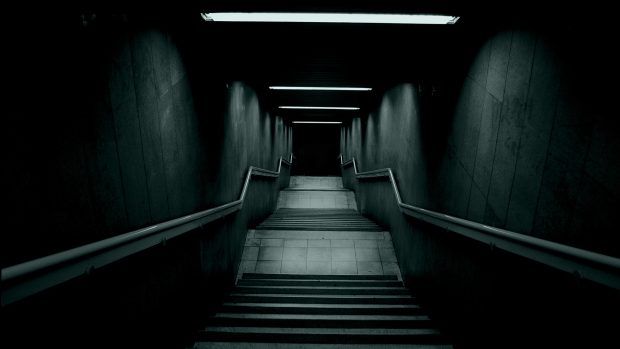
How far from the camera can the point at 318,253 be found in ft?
17.2

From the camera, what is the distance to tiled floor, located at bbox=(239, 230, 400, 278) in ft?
16.1

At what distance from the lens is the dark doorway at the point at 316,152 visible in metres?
19.9

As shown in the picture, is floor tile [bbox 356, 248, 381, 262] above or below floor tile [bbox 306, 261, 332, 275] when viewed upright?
above

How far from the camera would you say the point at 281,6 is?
2.52 meters

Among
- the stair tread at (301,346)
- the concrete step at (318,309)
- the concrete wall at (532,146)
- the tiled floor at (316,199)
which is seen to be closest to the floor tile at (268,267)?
the concrete step at (318,309)

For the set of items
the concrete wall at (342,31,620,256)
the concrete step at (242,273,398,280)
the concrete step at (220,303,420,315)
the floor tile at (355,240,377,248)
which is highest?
the concrete wall at (342,31,620,256)

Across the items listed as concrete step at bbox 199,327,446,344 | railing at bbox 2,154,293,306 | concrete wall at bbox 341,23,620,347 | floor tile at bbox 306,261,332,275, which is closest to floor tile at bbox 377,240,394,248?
floor tile at bbox 306,261,332,275

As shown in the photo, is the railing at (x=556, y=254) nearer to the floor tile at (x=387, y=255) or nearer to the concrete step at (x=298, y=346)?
the concrete step at (x=298, y=346)

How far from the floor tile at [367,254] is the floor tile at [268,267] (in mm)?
1203

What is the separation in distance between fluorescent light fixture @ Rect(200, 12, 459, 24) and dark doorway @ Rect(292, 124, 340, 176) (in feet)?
55.4

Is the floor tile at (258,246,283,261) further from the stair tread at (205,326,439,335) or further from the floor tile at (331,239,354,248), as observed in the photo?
the stair tread at (205,326,439,335)

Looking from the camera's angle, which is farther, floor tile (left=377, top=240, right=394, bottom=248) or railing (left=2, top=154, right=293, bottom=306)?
floor tile (left=377, top=240, right=394, bottom=248)

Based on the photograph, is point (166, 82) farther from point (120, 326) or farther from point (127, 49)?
point (120, 326)

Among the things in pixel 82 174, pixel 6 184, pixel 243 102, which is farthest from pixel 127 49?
pixel 243 102
